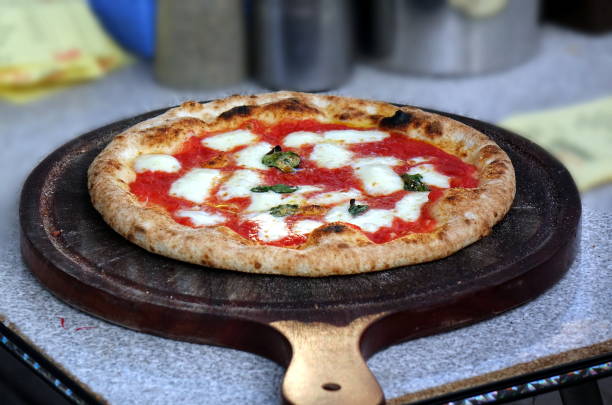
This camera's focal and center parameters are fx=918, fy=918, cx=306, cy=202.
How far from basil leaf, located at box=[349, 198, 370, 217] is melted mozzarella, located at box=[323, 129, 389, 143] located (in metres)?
0.37

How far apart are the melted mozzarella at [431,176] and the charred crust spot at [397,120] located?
20 centimetres

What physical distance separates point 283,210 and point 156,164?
35 cm

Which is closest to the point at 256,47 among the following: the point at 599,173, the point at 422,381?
the point at 599,173

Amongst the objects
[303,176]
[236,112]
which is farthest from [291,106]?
[303,176]

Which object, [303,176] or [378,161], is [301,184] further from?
[378,161]

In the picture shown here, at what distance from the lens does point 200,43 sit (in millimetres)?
3666

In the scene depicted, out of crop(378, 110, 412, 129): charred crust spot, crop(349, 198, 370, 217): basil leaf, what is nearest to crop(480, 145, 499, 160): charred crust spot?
crop(378, 110, 412, 129): charred crust spot

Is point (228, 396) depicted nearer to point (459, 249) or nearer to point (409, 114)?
point (459, 249)

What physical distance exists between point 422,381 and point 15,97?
9.68 ft

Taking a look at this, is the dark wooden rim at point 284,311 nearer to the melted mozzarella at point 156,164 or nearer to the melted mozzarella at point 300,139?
the melted mozzarella at point 156,164

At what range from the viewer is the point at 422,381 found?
4.49 feet

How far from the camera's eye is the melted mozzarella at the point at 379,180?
1799mm

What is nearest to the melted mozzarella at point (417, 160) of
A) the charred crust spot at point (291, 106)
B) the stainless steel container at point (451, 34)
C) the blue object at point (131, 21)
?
the charred crust spot at point (291, 106)

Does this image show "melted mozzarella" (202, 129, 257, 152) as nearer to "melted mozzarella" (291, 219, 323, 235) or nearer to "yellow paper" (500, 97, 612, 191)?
"melted mozzarella" (291, 219, 323, 235)
